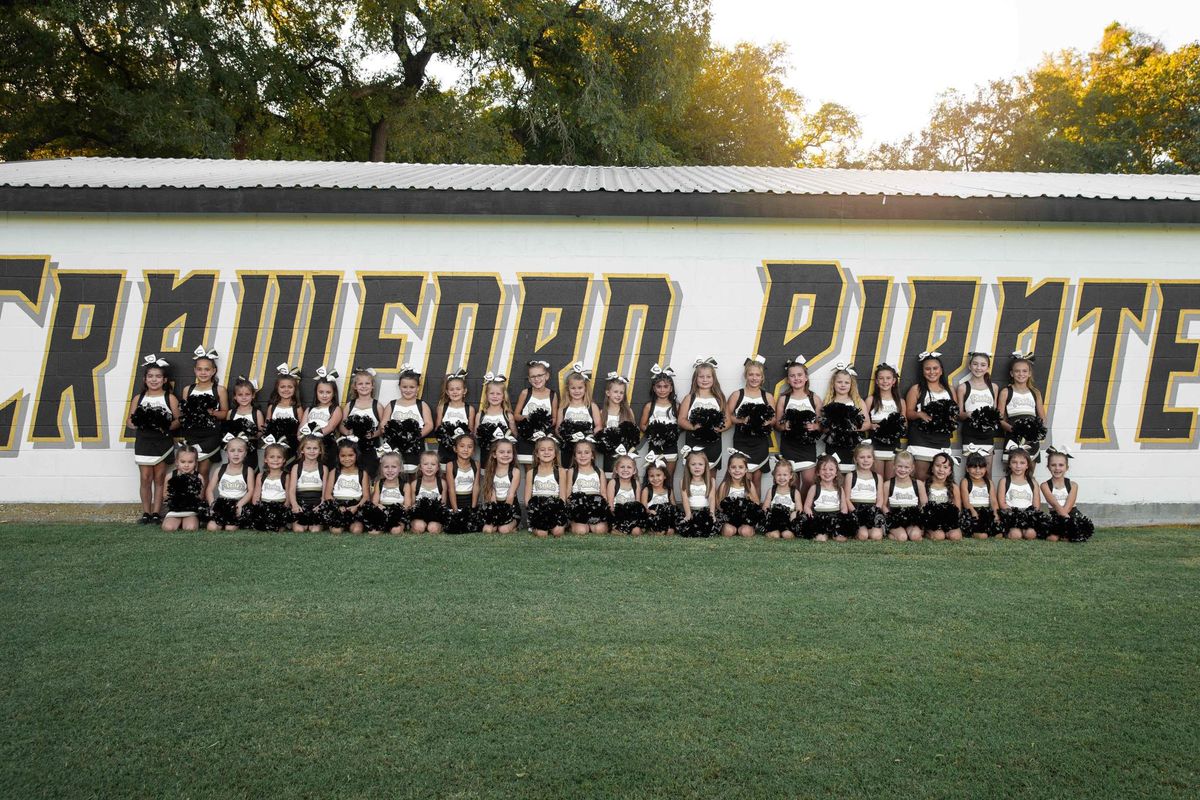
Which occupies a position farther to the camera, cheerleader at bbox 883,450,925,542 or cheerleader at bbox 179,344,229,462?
cheerleader at bbox 179,344,229,462

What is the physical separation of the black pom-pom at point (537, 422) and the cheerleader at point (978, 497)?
3436 millimetres

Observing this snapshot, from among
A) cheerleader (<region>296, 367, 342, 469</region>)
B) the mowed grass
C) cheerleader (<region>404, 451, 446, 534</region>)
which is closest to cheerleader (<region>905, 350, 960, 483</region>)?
the mowed grass

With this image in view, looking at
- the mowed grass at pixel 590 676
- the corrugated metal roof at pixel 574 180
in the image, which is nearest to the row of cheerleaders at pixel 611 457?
the mowed grass at pixel 590 676

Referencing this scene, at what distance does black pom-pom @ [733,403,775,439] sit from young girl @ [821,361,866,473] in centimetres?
46

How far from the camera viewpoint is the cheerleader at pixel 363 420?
656cm

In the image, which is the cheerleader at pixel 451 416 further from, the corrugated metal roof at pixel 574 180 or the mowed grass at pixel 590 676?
the corrugated metal roof at pixel 574 180

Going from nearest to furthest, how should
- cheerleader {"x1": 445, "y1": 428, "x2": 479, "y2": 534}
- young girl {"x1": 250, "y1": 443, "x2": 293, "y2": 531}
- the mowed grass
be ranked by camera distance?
1. the mowed grass
2. young girl {"x1": 250, "y1": 443, "x2": 293, "y2": 531}
3. cheerleader {"x1": 445, "y1": 428, "x2": 479, "y2": 534}

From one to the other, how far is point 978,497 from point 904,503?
68 centimetres

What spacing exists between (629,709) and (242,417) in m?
4.80

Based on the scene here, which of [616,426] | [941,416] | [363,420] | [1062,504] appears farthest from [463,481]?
[1062,504]

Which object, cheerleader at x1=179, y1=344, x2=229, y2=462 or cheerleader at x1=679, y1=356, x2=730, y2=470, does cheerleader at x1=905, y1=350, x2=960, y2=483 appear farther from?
cheerleader at x1=179, y1=344, x2=229, y2=462

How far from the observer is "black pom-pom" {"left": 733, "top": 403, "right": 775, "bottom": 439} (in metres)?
6.58

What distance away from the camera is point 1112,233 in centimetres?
700

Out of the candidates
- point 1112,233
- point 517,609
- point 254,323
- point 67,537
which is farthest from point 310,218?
point 1112,233
